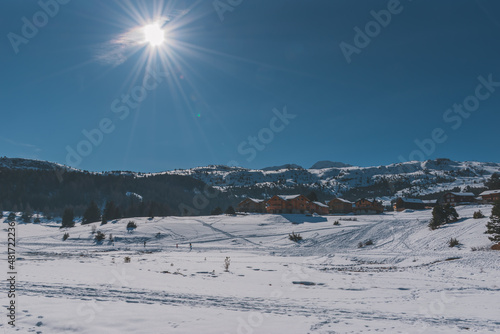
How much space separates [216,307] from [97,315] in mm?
3779

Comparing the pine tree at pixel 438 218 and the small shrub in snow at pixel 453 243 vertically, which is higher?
the pine tree at pixel 438 218

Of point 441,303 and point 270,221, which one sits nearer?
point 441,303

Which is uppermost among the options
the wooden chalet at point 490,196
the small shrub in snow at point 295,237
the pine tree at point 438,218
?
the wooden chalet at point 490,196

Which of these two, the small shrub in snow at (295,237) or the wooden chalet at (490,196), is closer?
the small shrub in snow at (295,237)

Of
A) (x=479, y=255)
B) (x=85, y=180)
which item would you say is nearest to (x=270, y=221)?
(x=479, y=255)

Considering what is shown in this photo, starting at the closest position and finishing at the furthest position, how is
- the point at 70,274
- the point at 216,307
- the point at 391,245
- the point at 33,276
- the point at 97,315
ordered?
the point at 97,315, the point at 216,307, the point at 33,276, the point at 70,274, the point at 391,245

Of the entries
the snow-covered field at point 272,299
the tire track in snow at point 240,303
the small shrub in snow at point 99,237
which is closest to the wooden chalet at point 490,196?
the snow-covered field at point 272,299

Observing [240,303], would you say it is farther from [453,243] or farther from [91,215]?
[91,215]

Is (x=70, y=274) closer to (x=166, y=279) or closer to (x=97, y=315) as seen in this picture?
(x=166, y=279)

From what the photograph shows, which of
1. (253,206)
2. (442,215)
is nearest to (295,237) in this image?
(442,215)

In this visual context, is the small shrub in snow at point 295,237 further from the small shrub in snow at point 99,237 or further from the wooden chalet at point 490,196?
the wooden chalet at point 490,196

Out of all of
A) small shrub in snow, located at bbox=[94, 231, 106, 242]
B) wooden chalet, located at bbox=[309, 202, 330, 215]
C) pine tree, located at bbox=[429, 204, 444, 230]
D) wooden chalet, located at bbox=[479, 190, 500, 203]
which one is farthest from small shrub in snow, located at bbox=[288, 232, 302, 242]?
wooden chalet, located at bbox=[479, 190, 500, 203]

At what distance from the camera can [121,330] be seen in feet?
23.4

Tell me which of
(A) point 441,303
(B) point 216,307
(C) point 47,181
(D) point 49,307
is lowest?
(A) point 441,303
